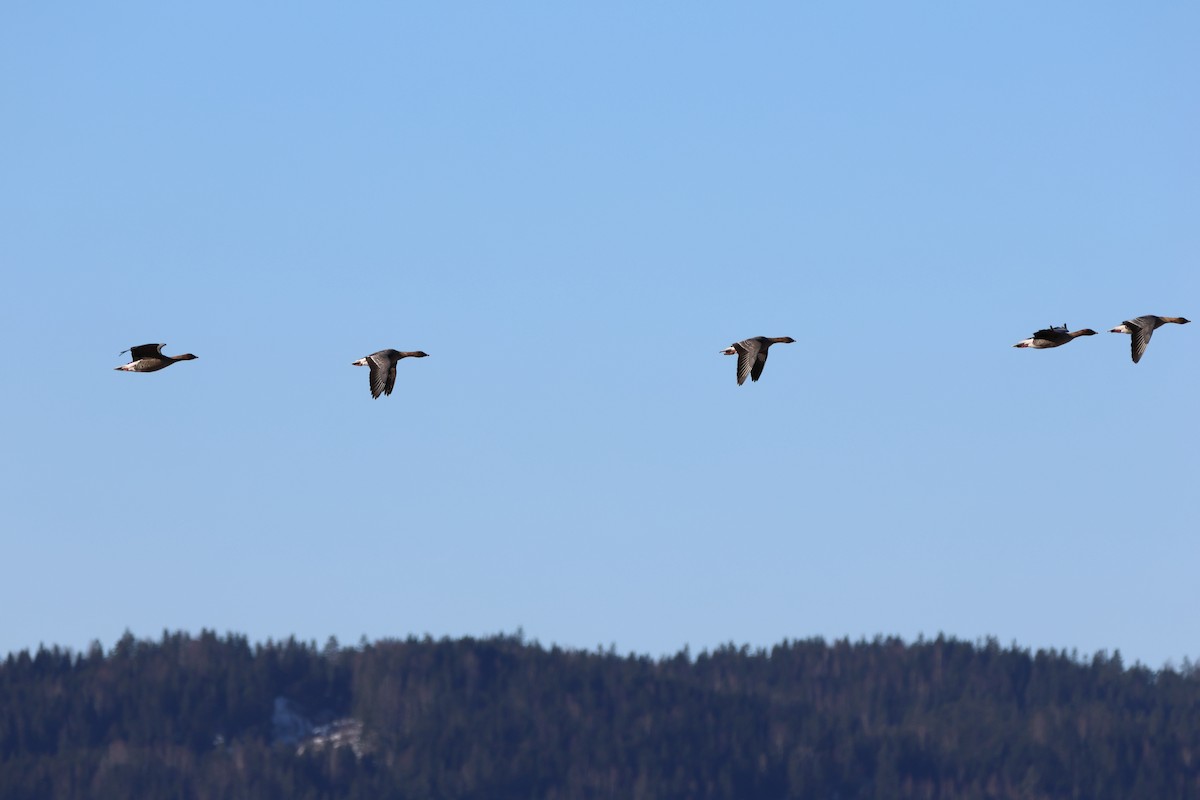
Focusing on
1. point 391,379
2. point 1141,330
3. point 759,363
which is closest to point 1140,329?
point 1141,330

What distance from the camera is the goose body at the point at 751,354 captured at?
114 meters

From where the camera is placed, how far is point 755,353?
377 ft

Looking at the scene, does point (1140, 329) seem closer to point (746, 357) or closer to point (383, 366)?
point (746, 357)

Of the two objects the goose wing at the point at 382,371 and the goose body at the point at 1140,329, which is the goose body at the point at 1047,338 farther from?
the goose wing at the point at 382,371

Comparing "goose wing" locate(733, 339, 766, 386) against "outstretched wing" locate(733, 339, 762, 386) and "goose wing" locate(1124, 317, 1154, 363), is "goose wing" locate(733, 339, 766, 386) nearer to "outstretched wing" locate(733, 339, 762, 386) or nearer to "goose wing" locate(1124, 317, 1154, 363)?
"outstretched wing" locate(733, 339, 762, 386)

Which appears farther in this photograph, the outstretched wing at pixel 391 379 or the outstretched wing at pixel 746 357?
the outstretched wing at pixel 746 357

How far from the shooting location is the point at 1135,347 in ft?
357

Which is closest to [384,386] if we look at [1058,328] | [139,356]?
[139,356]

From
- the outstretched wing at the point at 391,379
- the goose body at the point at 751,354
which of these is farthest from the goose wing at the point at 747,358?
the outstretched wing at the point at 391,379

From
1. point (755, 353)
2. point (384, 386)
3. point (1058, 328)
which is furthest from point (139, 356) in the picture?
point (1058, 328)

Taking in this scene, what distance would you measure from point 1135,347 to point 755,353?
1731cm

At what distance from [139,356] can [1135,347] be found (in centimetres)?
4345

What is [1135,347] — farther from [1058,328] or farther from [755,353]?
[755,353]

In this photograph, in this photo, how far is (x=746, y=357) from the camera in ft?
376
